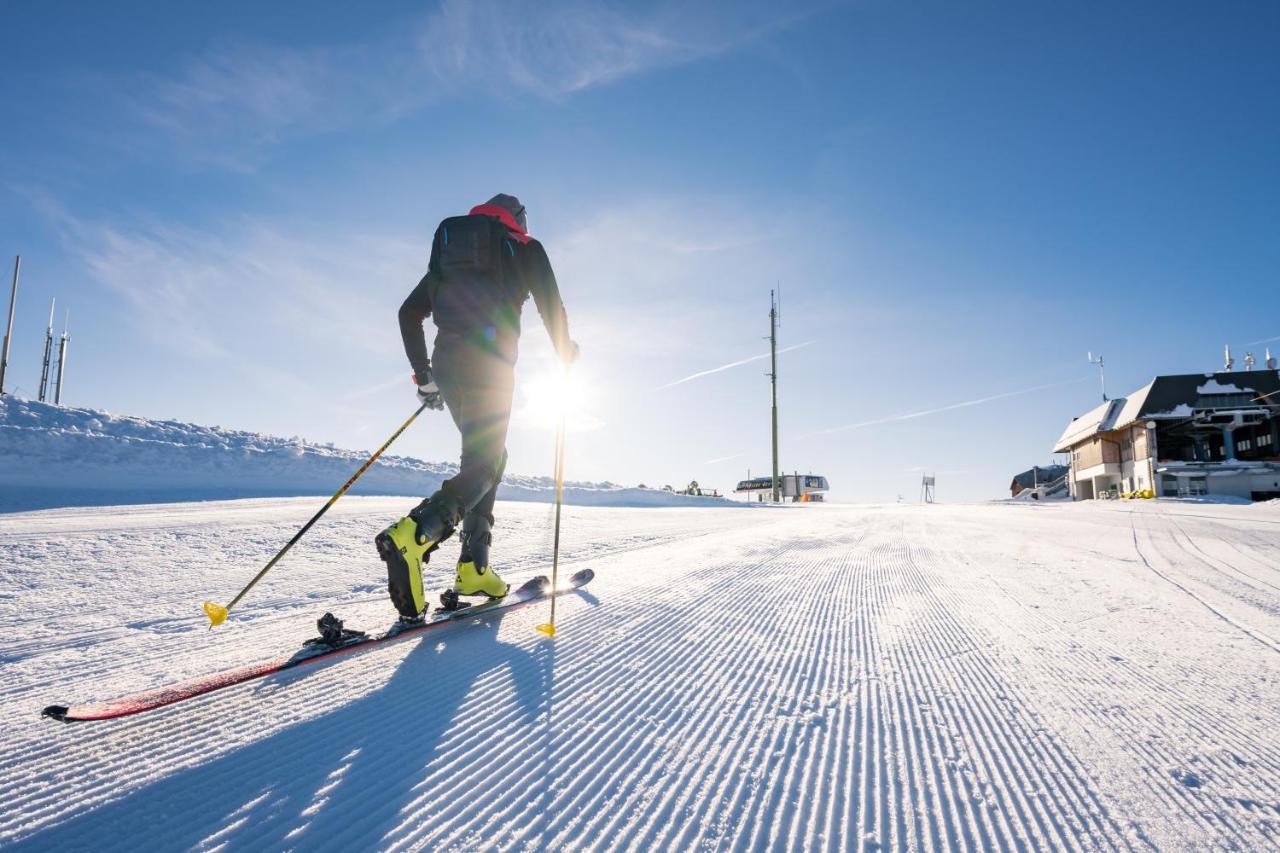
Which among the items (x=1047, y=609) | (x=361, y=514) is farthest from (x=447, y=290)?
(x=361, y=514)

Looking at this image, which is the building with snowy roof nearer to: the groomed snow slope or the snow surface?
the snow surface

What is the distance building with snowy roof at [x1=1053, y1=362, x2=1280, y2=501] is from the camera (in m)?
30.6

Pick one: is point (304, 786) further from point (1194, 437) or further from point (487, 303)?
point (1194, 437)

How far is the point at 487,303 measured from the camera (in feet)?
9.33

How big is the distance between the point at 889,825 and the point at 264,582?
334cm

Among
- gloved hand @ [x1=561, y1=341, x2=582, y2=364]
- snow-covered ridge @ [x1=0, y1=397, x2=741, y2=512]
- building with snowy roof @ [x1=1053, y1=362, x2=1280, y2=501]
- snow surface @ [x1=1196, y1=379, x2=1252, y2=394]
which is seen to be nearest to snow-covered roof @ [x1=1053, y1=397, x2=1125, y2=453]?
building with snowy roof @ [x1=1053, y1=362, x2=1280, y2=501]

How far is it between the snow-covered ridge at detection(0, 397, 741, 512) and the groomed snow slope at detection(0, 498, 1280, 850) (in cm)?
541

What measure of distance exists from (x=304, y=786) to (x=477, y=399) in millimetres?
1891

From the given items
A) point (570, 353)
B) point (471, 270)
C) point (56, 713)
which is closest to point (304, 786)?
point (56, 713)

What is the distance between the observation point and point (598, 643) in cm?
207

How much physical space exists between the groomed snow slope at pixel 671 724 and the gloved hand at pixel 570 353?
4.24 feet

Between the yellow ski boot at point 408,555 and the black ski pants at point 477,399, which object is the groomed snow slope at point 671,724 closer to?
the yellow ski boot at point 408,555

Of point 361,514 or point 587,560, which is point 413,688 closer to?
point 587,560

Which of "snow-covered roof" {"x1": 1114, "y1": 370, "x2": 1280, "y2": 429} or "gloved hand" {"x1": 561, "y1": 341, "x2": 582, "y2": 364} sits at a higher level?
"snow-covered roof" {"x1": 1114, "y1": 370, "x2": 1280, "y2": 429}
